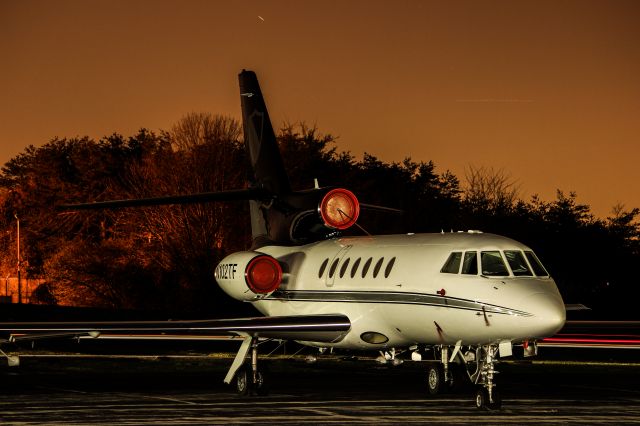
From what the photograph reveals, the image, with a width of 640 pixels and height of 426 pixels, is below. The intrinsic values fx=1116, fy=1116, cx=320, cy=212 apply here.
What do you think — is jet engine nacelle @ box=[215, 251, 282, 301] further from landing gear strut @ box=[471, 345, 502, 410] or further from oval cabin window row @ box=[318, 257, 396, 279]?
landing gear strut @ box=[471, 345, 502, 410]

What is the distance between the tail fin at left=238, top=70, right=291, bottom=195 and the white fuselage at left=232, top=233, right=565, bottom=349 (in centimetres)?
323

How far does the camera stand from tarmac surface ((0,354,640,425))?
17.1 m

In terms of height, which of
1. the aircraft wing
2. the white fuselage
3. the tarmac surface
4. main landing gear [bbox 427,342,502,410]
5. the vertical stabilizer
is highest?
the vertical stabilizer

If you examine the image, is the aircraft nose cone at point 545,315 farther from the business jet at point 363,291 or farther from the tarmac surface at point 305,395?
the tarmac surface at point 305,395

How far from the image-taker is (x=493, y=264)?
62.6 ft

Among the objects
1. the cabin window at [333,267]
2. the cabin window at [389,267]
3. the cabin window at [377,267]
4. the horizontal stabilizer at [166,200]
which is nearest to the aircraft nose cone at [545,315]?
the cabin window at [389,267]

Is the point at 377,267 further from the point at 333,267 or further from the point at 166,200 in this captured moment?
the point at 166,200

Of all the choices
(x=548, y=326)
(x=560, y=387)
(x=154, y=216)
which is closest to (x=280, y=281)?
(x=560, y=387)

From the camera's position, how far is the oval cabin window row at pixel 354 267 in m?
21.1

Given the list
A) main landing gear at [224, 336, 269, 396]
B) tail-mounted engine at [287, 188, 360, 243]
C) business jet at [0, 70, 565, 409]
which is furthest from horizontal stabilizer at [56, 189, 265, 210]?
main landing gear at [224, 336, 269, 396]

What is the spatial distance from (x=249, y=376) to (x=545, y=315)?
22.3 feet

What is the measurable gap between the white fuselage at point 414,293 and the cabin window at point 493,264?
69 millimetres

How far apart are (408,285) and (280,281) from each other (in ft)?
16.4

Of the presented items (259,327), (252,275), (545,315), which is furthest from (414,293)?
(252,275)
